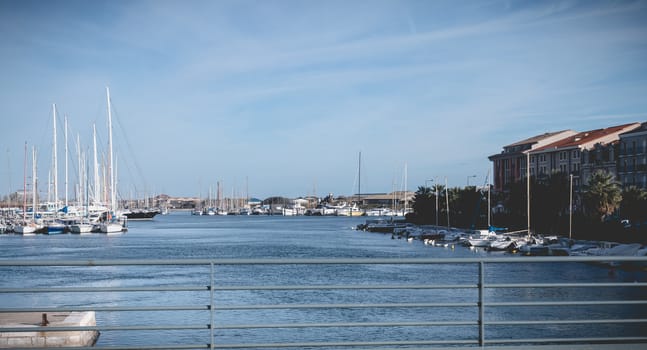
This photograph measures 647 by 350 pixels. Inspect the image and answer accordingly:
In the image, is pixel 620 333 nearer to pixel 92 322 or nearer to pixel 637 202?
pixel 92 322

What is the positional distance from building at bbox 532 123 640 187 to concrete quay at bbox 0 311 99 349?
219ft

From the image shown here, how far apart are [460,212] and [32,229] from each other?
58.7 metres

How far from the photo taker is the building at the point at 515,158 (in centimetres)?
9850

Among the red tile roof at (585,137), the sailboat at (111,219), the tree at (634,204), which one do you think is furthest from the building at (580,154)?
the sailboat at (111,219)

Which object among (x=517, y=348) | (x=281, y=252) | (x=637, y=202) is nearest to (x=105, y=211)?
(x=281, y=252)

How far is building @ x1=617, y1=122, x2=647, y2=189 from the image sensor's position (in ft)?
239

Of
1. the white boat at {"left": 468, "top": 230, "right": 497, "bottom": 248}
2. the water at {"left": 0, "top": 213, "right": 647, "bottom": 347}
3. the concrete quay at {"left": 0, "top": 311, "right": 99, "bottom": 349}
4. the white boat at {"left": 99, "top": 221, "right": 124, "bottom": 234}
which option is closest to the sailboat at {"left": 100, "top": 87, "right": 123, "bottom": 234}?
the white boat at {"left": 99, "top": 221, "right": 124, "bottom": 234}

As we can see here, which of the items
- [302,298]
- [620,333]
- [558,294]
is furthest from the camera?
[558,294]

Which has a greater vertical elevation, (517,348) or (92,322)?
(517,348)

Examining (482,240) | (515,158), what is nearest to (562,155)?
(515,158)

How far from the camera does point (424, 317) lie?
27.8 meters

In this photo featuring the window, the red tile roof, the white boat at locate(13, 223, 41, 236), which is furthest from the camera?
the white boat at locate(13, 223, 41, 236)

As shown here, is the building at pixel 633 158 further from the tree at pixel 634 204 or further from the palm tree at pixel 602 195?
the palm tree at pixel 602 195

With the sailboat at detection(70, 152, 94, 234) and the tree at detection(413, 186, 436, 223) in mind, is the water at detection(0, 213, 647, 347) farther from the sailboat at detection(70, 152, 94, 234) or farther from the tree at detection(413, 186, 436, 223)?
the tree at detection(413, 186, 436, 223)
